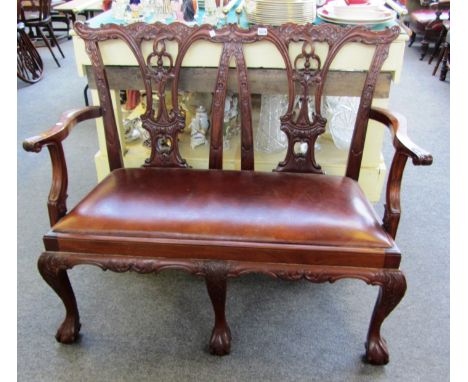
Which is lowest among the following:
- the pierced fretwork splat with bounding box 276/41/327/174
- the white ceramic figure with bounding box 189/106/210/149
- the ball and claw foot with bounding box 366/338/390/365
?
the ball and claw foot with bounding box 366/338/390/365

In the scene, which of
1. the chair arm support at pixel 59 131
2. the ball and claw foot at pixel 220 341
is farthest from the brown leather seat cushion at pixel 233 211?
the ball and claw foot at pixel 220 341

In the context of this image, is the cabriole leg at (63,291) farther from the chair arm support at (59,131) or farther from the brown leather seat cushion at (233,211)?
the chair arm support at (59,131)

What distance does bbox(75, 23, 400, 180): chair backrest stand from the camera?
1.51m

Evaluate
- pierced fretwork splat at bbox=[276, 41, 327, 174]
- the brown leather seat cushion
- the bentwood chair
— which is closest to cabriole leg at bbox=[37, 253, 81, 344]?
the brown leather seat cushion

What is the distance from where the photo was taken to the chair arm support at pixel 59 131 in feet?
4.20

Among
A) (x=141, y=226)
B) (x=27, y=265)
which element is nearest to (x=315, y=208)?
(x=141, y=226)

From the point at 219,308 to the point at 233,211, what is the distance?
33 centimetres

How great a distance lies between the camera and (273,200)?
1.38 m

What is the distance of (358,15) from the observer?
1.75m

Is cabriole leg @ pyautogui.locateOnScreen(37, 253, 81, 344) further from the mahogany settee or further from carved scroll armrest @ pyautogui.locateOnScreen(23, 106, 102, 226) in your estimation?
carved scroll armrest @ pyautogui.locateOnScreen(23, 106, 102, 226)

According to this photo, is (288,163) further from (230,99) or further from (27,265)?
(27,265)

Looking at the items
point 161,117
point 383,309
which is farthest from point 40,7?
point 383,309

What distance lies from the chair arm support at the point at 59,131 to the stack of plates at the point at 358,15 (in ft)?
3.37

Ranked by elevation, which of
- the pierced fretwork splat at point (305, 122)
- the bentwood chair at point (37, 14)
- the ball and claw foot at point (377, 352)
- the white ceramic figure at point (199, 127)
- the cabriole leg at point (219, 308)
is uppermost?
the bentwood chair at point (37, 14)
